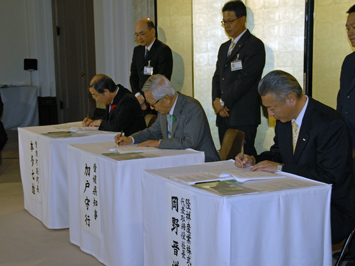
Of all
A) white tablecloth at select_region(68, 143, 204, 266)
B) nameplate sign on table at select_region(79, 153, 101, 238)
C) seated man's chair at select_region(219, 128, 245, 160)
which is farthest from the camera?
seated man's chair at select_region(219, 128, 245, 160)

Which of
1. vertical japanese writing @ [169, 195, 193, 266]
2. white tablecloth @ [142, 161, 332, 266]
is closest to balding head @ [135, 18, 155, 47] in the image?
white tablecloth @ [142, 161, 332, 266]

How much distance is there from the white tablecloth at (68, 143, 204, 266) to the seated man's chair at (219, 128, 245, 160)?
1.67ft

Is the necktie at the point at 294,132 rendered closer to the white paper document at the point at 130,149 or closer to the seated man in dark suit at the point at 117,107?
the white paper document at the point at 130,149

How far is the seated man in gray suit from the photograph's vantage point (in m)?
2.94

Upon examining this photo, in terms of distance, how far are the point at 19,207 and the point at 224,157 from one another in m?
2.08

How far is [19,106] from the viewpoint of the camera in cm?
891

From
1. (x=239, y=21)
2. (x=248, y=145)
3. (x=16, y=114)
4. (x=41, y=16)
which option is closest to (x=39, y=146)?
(x=248, y=145)

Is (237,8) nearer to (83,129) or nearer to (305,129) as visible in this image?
(83,129)

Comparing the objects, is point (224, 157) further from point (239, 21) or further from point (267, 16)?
point (267, 16)

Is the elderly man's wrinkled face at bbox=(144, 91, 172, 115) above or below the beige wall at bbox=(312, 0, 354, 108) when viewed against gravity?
below

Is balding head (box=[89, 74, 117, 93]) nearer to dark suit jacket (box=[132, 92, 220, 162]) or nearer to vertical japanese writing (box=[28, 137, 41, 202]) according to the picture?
vertical japanese writing (box=[28, 137, 41, 202])

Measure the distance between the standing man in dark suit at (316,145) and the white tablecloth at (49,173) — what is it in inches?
62.3

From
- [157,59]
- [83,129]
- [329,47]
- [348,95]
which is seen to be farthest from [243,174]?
[157,59]

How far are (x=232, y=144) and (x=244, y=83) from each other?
2.67ft
